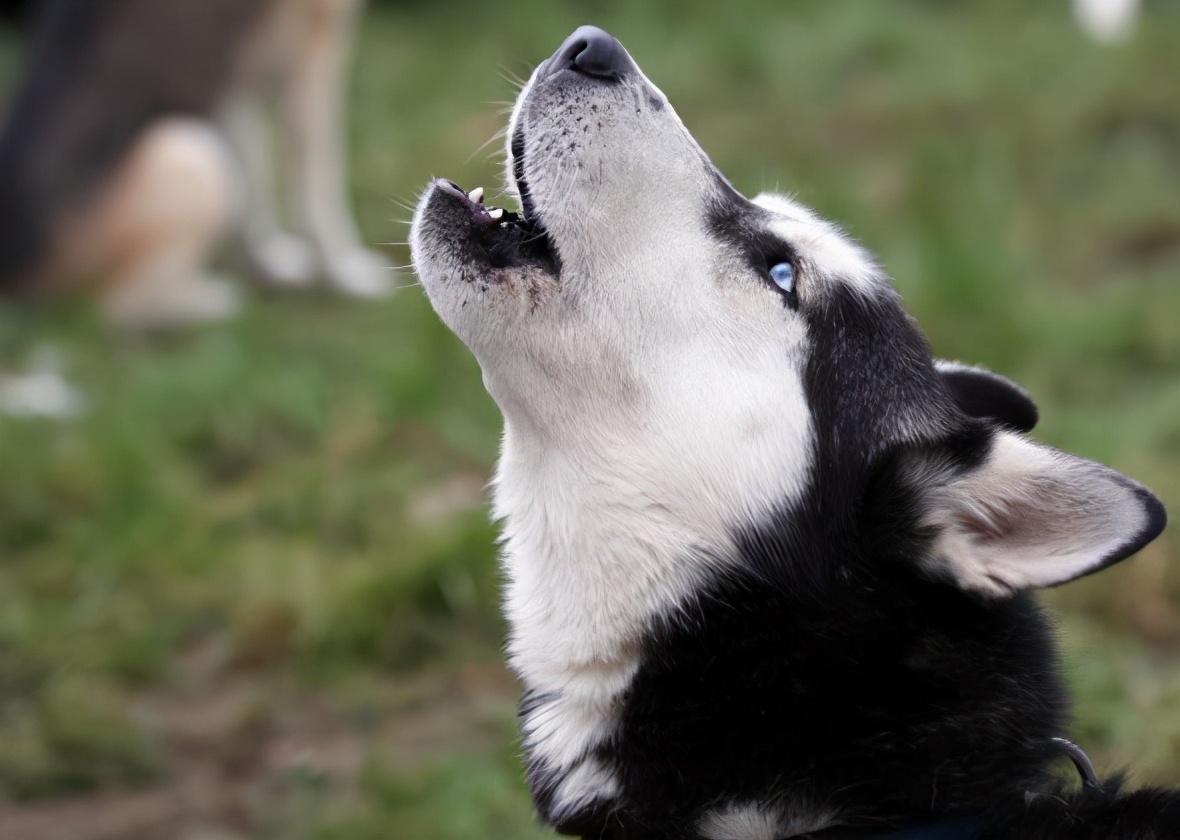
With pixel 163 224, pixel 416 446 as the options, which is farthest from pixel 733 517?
pixel 163 224

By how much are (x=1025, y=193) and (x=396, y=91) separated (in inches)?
168

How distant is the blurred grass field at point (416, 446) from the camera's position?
11.2ft

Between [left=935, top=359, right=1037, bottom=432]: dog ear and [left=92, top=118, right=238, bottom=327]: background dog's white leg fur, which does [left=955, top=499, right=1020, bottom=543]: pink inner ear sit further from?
[left=92, top=118, right=238, bottom=327]: background dog's white leg fur

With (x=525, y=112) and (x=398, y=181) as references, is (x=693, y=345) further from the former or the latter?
(x=398, y=181)

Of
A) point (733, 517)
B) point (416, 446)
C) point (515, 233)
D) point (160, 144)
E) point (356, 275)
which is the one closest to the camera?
point (733, 517)

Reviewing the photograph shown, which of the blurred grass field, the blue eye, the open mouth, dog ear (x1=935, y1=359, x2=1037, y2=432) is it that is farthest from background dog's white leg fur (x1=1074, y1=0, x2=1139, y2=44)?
the open mouth

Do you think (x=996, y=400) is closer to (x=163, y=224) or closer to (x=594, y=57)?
(x=594, y=57)

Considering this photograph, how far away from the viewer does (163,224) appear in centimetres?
618

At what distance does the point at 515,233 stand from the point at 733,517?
2.08ft

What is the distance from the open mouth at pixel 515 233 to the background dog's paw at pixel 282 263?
4.61 m

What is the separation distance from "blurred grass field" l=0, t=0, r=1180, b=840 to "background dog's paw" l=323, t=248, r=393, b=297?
0.12m

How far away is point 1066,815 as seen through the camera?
6.64 ft

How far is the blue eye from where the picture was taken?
2359 mm

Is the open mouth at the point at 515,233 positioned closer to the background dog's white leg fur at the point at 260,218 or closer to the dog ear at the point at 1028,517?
the dog ear at the point at 1028,517
